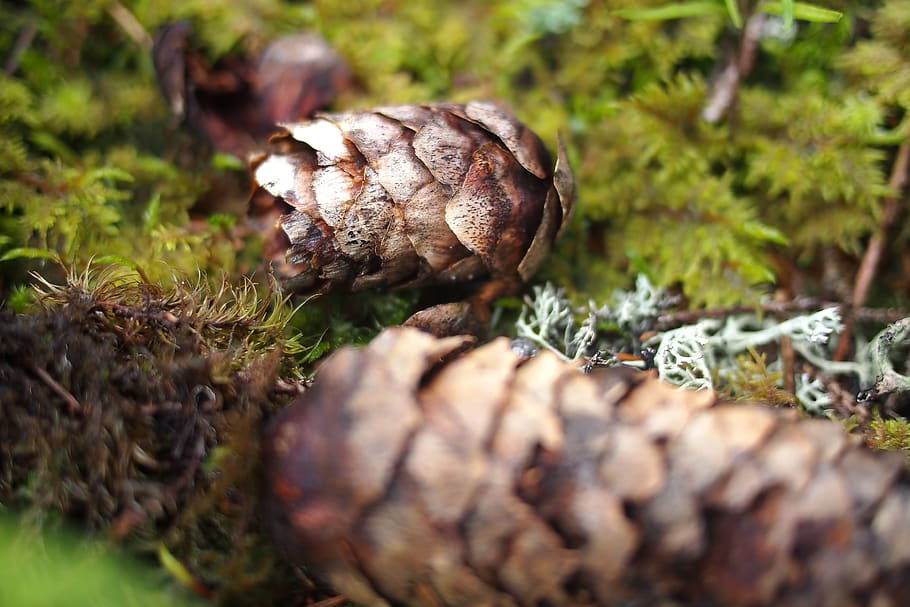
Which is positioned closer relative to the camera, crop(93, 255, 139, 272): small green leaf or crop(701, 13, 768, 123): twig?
crop(93, 255, 139, 272): small green leaf

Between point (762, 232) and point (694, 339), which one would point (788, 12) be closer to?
point (762, 232)

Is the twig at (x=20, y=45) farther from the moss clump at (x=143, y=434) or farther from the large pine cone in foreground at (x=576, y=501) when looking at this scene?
→ the large pine cone in foreground at (x=576, y=501)

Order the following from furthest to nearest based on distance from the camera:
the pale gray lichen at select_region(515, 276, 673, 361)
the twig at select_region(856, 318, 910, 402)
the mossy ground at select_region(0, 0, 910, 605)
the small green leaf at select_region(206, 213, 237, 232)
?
the small green leaf at select_region(206, 213, 237, 232) → the pale gray lichen at select_region(515, 276, 673, 361) → the twig at select_region(856, 318, 910, 402) → the mossy ground at select_region(0, 0, 910, 605)

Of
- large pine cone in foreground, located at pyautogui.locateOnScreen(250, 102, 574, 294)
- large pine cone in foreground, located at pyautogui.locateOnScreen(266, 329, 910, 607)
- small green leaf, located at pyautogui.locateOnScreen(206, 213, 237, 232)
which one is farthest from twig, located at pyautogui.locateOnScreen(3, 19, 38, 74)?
large pine cone in foreground, located at pyautogui.locateOnScreen(266, 329, 910, 607)

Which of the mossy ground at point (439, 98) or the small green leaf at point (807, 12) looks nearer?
the mossy ground at point (439, 98)

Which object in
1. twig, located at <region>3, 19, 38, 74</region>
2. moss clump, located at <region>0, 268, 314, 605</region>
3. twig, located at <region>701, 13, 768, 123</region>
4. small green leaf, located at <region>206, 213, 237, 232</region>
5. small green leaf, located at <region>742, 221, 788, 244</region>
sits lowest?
moss clump, located at <region>0, 268, 314, 605</region>

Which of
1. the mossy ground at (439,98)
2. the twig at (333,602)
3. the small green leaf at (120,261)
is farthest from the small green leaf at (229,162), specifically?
the twig at (333,602)

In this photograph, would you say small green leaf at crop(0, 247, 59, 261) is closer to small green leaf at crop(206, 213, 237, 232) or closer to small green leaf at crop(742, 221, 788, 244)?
small green leaf at crop(206, 213, 237, 232)
